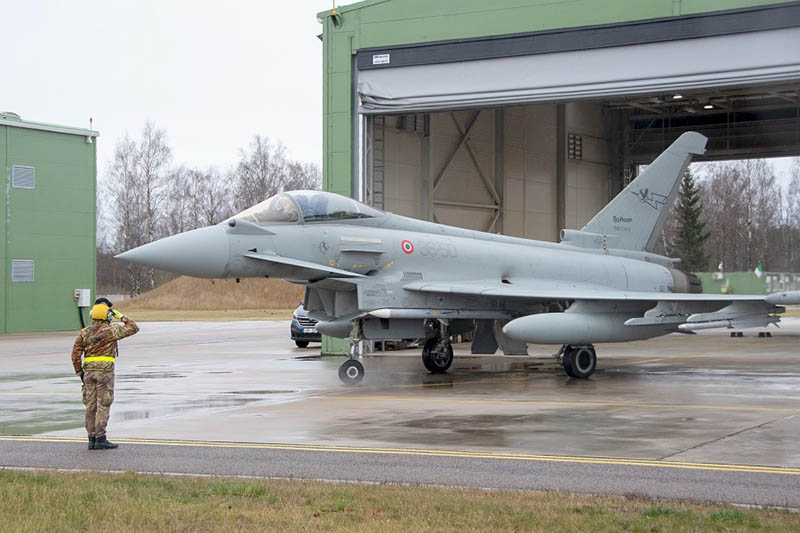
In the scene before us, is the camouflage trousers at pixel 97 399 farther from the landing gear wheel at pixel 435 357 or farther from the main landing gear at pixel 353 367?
the landing gear wheel at pixel 435 357

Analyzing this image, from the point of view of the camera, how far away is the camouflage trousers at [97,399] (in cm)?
898

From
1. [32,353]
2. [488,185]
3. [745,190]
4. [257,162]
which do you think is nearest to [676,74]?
[488,185]

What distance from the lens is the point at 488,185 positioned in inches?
1117

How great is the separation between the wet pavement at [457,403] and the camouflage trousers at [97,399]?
85 centimetres

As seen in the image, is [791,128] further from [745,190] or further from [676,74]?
[745,190]

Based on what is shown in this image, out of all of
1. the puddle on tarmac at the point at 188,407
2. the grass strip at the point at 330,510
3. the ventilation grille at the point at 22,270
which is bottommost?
the puddle on tarmac at the point at 188,407

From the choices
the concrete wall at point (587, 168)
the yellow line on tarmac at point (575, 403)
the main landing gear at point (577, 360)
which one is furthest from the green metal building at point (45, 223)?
the main landing gear at point (577, 360)

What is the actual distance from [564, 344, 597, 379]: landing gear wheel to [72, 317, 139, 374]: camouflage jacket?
8.68 meters

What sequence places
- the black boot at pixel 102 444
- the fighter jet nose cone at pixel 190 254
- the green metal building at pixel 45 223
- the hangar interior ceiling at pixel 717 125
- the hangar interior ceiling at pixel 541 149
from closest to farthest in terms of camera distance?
the black boot at pixel 102 444, the fighter jet nose cone at pixel 190 254, the hangar interior ceiling at pixel 541 149, the hangar interior ceiling at pixel 717 125, the green metal building at pixel 45 223

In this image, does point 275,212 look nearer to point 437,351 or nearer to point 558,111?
point 437,351

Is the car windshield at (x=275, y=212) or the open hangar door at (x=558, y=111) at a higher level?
the open hangar door at (x=558, y=111)

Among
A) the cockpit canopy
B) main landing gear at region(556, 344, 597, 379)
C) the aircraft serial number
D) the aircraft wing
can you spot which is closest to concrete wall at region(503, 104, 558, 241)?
the aircraft serial number

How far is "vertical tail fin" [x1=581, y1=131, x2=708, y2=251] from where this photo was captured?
19203mm

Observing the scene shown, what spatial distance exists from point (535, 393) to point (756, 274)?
1816 centimetres
